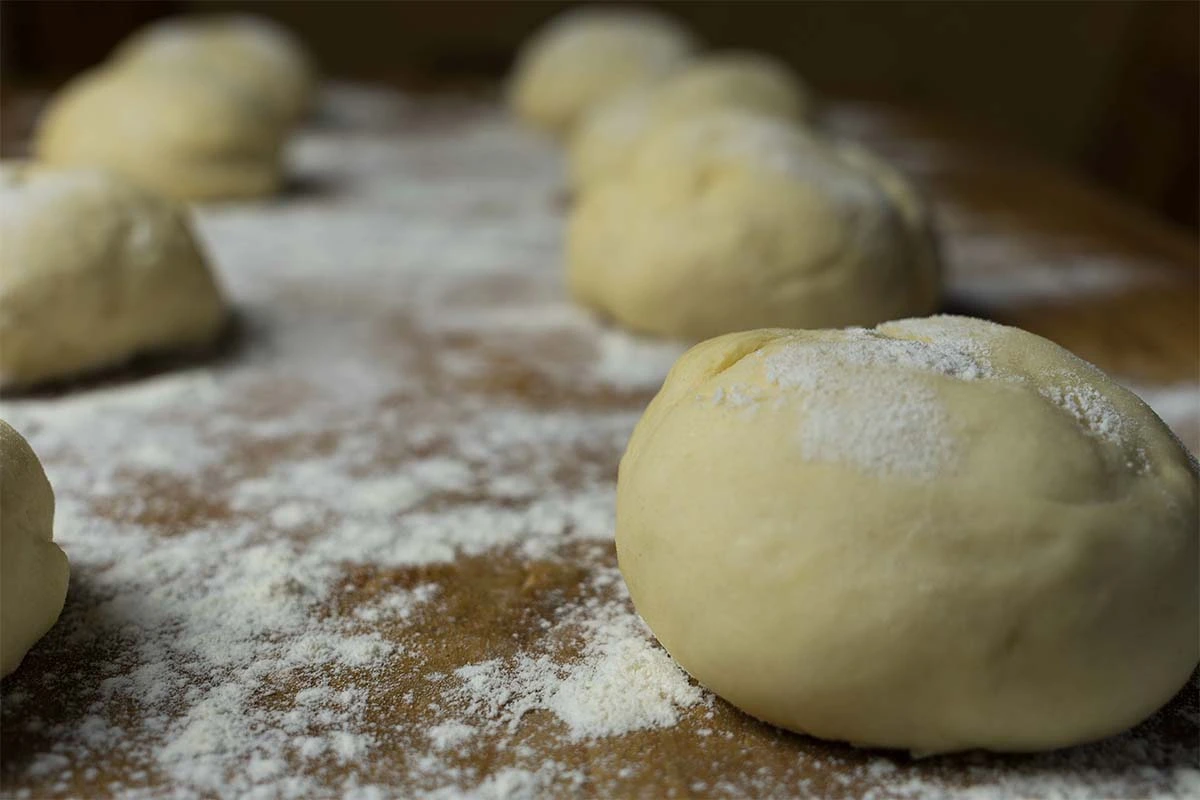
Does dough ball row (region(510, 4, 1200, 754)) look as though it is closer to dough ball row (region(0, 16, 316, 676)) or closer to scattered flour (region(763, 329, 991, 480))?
scattered flour (region(763, 329, 991, 480))

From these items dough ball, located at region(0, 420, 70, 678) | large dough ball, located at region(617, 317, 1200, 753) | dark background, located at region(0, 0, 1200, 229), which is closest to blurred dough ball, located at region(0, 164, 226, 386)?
dough ball, located at region(0, 420, 70, 678)

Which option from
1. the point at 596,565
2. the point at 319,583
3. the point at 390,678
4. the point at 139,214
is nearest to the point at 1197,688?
the point at 596,565

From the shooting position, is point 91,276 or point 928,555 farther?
point 91,276

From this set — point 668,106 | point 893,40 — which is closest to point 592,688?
point 668,106

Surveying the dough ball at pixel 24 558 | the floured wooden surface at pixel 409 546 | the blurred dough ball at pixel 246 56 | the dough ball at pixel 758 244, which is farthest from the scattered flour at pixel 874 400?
the blurred dough ball at pixel 246 56

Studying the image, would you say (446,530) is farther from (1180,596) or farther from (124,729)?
(1180,596)

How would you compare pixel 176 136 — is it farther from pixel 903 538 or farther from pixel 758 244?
pixel 903 538
